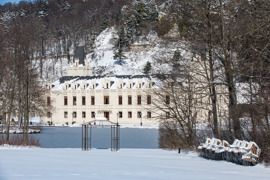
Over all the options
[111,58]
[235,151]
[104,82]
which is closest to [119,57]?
[111,58]

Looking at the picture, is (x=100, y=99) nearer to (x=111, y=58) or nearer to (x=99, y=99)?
(x=99, y=99)

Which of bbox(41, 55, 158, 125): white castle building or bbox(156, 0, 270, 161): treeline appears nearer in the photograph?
bbox(156, 0, 270, 161): treeline

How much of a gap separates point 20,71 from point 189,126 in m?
11.2

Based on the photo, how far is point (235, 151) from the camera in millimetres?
9914

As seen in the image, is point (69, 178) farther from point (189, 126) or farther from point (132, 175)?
point (189, 126)

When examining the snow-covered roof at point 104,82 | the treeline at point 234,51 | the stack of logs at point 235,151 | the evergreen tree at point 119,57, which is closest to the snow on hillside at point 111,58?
the evergreen tree at point 119,57

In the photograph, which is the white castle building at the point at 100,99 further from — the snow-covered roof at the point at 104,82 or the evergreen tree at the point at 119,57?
the evergreen tree at the point at 119,57

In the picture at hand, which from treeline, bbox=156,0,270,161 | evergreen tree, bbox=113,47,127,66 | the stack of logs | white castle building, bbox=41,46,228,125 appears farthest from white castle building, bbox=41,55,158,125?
the stack of logs

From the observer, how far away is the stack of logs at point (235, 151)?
950cm

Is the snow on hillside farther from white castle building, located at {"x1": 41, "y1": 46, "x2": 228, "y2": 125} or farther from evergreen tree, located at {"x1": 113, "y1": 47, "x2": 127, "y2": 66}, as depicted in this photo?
white castle building, located at {"x1": 41, "y1": 46, "x2": 228, "y2": 125}

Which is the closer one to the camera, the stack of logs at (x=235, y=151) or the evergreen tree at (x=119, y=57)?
Result: the stack of logs at (x=235, y=151)

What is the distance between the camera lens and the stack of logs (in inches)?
374

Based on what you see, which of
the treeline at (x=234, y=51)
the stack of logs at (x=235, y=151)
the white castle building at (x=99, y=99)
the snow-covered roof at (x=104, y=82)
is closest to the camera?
the stack of logs at (x=235, y=151)

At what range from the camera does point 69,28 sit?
11312cm
